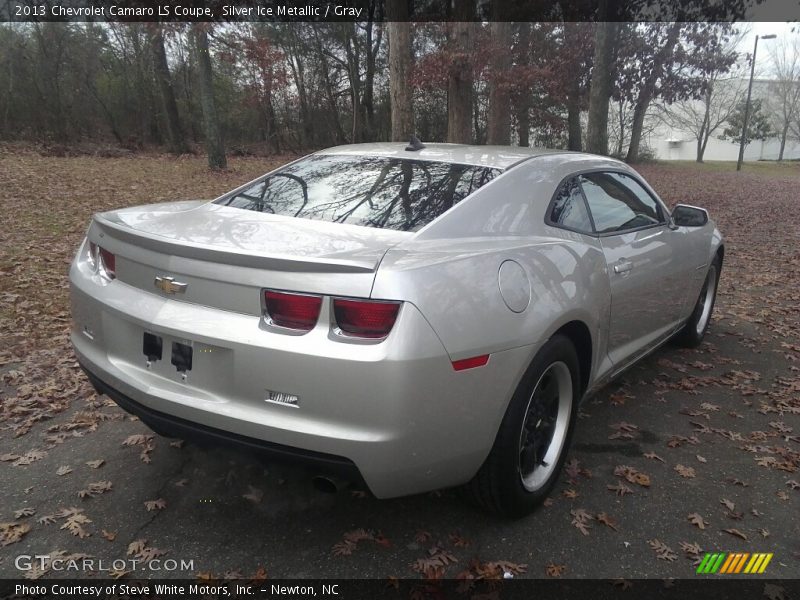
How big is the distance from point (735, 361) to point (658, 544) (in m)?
2.79

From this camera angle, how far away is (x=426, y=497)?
9.27ft

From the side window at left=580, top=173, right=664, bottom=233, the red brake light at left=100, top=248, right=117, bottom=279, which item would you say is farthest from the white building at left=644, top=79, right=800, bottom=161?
the red brake light at left=100, top=248, right=117, bottom=279

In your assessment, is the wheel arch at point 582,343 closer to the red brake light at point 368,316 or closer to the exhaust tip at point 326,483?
the red brake light at point 368,316

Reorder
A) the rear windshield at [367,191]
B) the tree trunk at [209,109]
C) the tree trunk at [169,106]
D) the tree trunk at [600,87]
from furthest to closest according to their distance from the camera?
the tree trunk at [169,106], the tree trunk at [209,109], the tree trunk at [600,87], the rear windshield at [367,191]

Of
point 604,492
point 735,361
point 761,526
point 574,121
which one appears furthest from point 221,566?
point 574,121

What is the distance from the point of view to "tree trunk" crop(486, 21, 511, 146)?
11867 millimetres

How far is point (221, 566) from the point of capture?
2.33 meters

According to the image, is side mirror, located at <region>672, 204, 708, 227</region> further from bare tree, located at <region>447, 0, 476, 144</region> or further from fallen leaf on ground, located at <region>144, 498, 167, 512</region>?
bare tree, located at <region>447, 0, 476, 144</region>

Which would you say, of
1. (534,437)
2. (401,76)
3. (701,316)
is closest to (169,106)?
(401,76)

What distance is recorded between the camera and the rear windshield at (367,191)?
8.82 feet

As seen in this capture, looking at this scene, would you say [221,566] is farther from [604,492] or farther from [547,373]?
[604,492]

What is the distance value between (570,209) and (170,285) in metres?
1.97

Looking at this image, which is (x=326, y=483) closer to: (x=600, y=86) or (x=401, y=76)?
(x=401, y=76)

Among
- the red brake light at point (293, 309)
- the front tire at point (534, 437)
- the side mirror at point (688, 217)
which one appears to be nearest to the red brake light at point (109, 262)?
the red brake light at point (293, 309)
